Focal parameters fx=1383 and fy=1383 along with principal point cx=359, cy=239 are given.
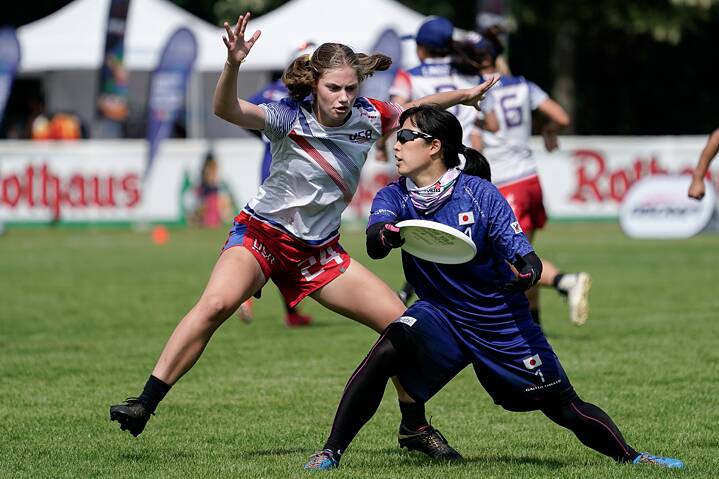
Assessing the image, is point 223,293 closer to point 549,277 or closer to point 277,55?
point 549,277

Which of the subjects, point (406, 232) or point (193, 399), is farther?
point (193, 399)

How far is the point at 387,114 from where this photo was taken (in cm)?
668

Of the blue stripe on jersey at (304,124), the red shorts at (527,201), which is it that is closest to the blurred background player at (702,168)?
the red shorts at (527,201)

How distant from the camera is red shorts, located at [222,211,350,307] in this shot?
6520 mm

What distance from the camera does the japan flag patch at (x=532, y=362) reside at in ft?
18.9

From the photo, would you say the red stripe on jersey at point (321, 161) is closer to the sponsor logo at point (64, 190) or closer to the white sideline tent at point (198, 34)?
the sponsor logo at point (64, 190)

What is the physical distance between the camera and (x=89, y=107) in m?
30.0

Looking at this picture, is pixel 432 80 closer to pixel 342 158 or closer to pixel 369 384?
pixel 342 158

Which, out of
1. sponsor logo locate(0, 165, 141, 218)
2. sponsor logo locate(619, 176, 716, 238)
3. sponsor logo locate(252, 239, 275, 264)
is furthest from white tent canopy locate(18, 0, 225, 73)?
sponsor logo locate(252, 239, 275, 264)

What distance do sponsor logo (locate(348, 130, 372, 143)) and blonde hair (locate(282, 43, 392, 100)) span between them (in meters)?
0.28

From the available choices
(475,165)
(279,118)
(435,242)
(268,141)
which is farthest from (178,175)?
(435,242)

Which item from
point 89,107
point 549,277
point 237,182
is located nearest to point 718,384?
point 549,277

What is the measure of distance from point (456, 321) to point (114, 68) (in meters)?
19.3

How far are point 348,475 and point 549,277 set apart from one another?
16.1ft
